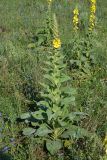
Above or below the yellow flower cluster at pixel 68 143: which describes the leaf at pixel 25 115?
above

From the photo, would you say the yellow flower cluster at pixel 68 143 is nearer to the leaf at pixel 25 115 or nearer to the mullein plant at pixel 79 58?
the leaf at pixel 25 115

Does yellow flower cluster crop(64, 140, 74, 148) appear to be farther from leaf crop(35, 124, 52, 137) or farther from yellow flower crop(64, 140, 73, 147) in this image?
leaf crop(35, 124, 52, 137)

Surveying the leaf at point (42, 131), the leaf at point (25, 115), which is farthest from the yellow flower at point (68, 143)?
the leaf at point (25, 115)

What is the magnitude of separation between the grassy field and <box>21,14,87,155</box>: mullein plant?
0.14 ft

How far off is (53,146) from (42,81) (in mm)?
1660

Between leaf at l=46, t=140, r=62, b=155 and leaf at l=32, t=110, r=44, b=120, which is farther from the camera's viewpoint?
leaf at l=32, t=110, r=44, b=120

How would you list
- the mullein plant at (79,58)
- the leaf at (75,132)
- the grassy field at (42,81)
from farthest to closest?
the mullein plant at (79,58), the leaf at (75,132), the grassy field at (42,81)

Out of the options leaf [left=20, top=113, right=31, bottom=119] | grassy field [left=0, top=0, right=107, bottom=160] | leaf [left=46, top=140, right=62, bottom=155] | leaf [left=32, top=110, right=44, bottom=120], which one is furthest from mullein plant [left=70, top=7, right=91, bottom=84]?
leaf [left=46, top=140, right=62, bottom=155]

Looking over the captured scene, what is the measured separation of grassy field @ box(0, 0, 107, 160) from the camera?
5.27 metres

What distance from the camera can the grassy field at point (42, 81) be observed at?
17.3ft

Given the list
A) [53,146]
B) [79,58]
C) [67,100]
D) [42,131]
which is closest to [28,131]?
[42,131]

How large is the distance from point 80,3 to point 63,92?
905 cm

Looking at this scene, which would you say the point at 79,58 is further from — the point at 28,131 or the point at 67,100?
the point at 28,131

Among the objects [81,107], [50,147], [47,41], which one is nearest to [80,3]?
[47,41]
